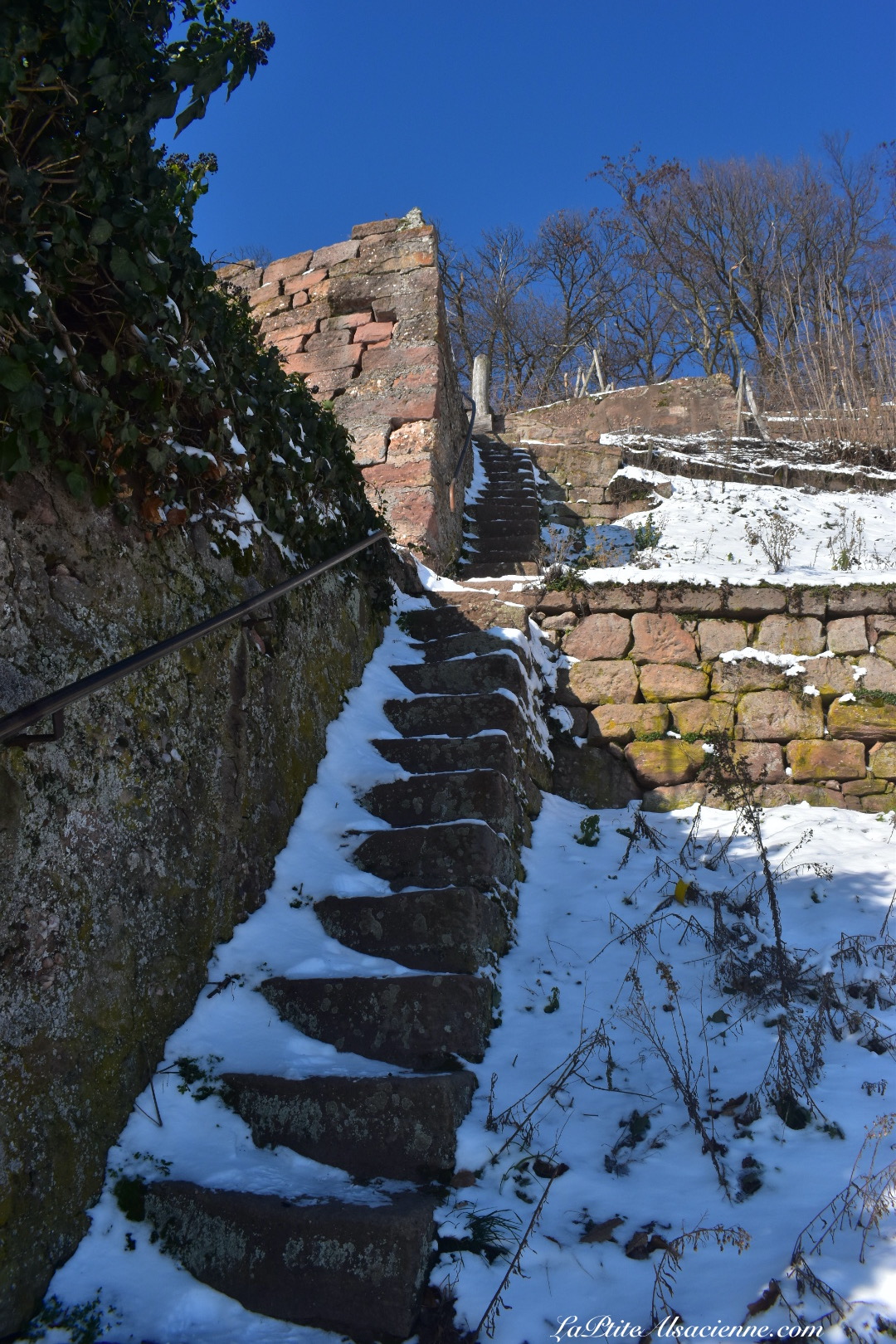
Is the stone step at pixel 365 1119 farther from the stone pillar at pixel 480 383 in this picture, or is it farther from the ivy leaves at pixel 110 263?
the stone pillar at pixel 480 383

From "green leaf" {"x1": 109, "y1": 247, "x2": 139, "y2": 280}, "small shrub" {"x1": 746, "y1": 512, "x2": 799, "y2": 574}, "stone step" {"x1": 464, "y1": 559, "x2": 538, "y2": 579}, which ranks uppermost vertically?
"green leaf" {"x1": 109, "y1": 247, "x2": 139, "y2": 280}

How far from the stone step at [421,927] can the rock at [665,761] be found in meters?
1.86

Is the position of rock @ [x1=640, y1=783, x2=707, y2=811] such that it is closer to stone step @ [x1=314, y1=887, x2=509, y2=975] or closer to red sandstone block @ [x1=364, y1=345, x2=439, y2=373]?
stone step @ [x1=314, y1=887, x2=509, y2=975]

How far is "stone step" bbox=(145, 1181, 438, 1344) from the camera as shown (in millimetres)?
1629

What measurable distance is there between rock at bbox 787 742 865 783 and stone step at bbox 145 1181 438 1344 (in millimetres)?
3149

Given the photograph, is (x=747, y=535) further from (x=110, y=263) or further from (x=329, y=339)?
(x=110, y=263)

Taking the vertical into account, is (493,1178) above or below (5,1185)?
below

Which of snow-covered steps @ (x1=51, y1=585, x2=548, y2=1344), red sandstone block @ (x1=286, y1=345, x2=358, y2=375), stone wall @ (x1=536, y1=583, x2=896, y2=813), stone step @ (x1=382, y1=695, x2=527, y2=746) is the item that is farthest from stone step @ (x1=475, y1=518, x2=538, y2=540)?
snow-covered steps @ (x1=51, y1=585, x2=548, y2=1344)

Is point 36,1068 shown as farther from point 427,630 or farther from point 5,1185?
point 427,630

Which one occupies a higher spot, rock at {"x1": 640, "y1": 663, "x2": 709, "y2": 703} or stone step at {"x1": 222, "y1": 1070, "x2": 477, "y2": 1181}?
rock at {"x1": 640, "y1": 663, "x2": 709, "y2": 703}

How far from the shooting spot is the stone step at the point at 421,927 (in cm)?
250

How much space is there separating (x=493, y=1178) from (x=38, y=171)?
2407 mm

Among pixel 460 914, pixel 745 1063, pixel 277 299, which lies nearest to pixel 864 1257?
pixel 745 1063

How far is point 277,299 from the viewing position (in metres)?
7.19
